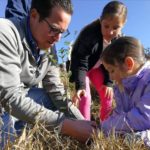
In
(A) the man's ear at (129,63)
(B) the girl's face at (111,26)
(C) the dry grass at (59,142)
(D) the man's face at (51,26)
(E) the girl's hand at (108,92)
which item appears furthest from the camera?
(E) the girl's hand at (108,92)

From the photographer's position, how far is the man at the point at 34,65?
8.76ft

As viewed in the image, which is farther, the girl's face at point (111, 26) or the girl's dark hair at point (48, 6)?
Answer: the girl's face at point (111, 26)

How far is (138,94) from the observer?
8.97 feet

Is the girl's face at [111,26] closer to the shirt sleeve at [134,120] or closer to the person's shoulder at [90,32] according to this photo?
the person's shoulder at [90,32]

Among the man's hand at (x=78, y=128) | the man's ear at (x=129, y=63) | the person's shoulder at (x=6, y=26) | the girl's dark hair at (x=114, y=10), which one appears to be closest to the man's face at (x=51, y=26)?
the person's shoulder at (x=6, y=26)

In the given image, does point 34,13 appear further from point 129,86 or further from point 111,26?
point 111,26

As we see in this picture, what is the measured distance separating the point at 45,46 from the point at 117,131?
81cm

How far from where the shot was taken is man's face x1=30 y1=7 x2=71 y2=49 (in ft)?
9.59

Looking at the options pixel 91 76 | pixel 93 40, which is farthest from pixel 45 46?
pixel 91 76

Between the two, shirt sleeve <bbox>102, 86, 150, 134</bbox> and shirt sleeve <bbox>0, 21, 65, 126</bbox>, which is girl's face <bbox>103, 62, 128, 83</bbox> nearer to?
shirt sleeve <bbox>102, 86, 150, 134</bbox>

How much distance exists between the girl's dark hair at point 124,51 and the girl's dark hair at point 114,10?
1.30 m

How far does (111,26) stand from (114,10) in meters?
0.20

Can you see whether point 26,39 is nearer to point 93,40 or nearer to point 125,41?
point 125,41

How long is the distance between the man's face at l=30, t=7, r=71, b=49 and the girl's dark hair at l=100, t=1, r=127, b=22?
1202 millimetres
